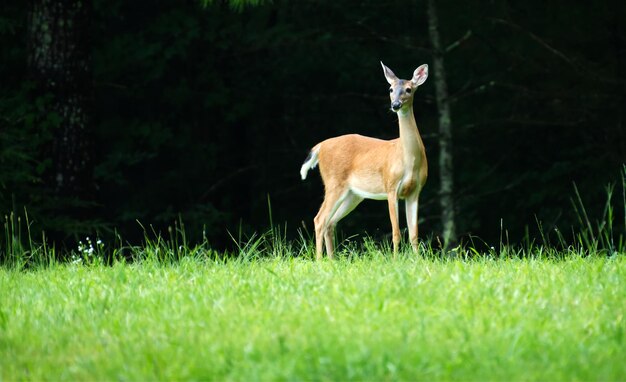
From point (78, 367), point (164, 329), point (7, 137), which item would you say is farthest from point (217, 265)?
point (7, 137)

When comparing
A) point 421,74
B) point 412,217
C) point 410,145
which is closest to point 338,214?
point 412,217

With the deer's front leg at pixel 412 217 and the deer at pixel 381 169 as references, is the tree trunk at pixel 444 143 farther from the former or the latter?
the deer's front leg at pixel 412 217

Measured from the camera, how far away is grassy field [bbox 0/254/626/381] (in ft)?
14.8

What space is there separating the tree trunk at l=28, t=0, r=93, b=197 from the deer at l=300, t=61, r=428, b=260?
287cm

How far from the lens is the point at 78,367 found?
4734 millimetres

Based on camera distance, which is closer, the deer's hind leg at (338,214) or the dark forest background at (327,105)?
the deer's hind leg at (338,214)

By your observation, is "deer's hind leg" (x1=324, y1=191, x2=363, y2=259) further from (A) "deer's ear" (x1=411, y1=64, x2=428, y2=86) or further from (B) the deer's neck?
(A) "deer's ear" (x1=411, y1=64, x2=428, y2=86)

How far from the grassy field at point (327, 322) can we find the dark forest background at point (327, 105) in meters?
7.86

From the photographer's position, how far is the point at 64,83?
35.9 feet

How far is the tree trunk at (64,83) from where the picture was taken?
10766mm

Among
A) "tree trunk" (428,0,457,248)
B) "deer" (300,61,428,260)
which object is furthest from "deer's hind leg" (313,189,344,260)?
"tree trunk" (428,0,457,248)

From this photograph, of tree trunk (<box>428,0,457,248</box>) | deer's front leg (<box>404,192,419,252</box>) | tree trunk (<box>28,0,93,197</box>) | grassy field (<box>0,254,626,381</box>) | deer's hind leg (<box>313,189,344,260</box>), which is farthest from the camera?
tree trunk (<box>428,0,457,248</box>)

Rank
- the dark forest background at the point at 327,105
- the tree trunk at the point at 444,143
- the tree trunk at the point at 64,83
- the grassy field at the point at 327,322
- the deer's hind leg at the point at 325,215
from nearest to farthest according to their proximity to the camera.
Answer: the grassy field at the point at 327,322
the deer's hind leg at the point at 325,215
the tree trunk at the point at 64,83
the tree trunk at the point at 444,143
the dark forest background at the point at 327,105

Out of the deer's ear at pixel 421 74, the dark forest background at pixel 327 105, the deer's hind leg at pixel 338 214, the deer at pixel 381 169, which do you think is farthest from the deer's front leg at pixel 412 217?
the dark forest background at pixel 327 105
